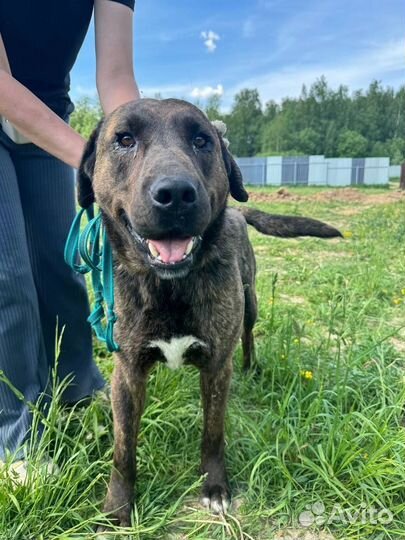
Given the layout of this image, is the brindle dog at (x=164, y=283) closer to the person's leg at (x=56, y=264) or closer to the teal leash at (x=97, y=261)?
the teal leash at (x=97, y=261)

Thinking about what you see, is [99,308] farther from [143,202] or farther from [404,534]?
[404,534]

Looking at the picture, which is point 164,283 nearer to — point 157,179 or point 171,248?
point 171,248

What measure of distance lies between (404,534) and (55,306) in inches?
77.8

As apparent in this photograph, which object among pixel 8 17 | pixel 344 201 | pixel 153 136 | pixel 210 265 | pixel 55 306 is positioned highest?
pixel 8 17

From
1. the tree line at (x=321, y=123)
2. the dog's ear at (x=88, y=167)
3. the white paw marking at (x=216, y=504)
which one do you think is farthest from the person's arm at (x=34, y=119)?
the tree line at (x=321, y=123)

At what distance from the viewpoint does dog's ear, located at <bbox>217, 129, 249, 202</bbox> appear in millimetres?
2328

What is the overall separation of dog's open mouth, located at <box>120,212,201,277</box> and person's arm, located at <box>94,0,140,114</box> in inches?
42.0

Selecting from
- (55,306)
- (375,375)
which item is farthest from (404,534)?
(55,306)

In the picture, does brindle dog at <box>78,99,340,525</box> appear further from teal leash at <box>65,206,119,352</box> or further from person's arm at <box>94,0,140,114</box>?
person's arm at <box>94,0,140,114</box>

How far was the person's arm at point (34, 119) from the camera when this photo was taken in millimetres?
1959

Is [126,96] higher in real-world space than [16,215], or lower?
higher

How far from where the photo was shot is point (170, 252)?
5.89 feet

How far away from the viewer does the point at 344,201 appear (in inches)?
636

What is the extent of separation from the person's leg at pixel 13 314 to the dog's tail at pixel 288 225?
1.61 meters
